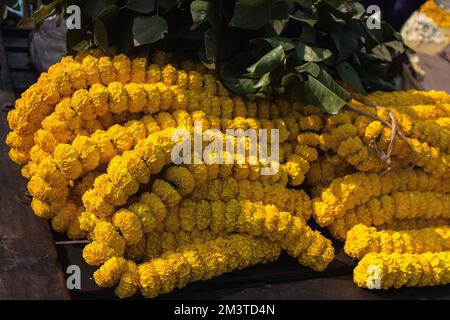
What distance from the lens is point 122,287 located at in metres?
2.15

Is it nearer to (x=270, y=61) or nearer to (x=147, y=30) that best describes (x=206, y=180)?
(x=270, y=61)

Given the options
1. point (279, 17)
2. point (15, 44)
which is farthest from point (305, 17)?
point (15, 44)

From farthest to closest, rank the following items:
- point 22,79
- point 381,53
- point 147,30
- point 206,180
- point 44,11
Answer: point 22,79
point 381,53
point 44,11
point 147,30
point 206,180

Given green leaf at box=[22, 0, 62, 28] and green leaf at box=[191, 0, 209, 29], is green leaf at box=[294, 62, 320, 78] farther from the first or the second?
green leaf at box=[22, 0, 62, 28]

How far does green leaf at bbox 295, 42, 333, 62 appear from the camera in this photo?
107 inches

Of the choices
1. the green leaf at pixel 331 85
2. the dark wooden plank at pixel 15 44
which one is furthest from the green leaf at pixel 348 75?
the dark wooden plank at pixel 15 44

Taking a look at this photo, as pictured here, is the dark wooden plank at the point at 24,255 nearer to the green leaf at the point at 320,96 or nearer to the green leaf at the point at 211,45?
the green leaf at the point at 211,45

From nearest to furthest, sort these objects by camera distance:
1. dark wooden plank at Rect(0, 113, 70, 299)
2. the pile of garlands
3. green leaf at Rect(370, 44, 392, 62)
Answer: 1. dark wooden plank at Rect(0, 113, 70, 299)
2. the pile of garlands
3. green leaf at Rect(370, 44, 392, 62)

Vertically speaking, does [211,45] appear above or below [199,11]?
below

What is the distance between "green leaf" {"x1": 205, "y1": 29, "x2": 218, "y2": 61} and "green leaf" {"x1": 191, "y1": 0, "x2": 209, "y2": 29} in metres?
0.07

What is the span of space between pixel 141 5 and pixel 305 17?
0.78 meters

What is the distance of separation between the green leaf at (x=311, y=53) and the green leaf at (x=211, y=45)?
1.31 feet

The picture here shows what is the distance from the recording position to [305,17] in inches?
111

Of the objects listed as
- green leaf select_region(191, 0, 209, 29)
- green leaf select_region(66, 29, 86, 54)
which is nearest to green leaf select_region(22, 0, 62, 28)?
green leaf select_region(66, 29, 86, 54)
